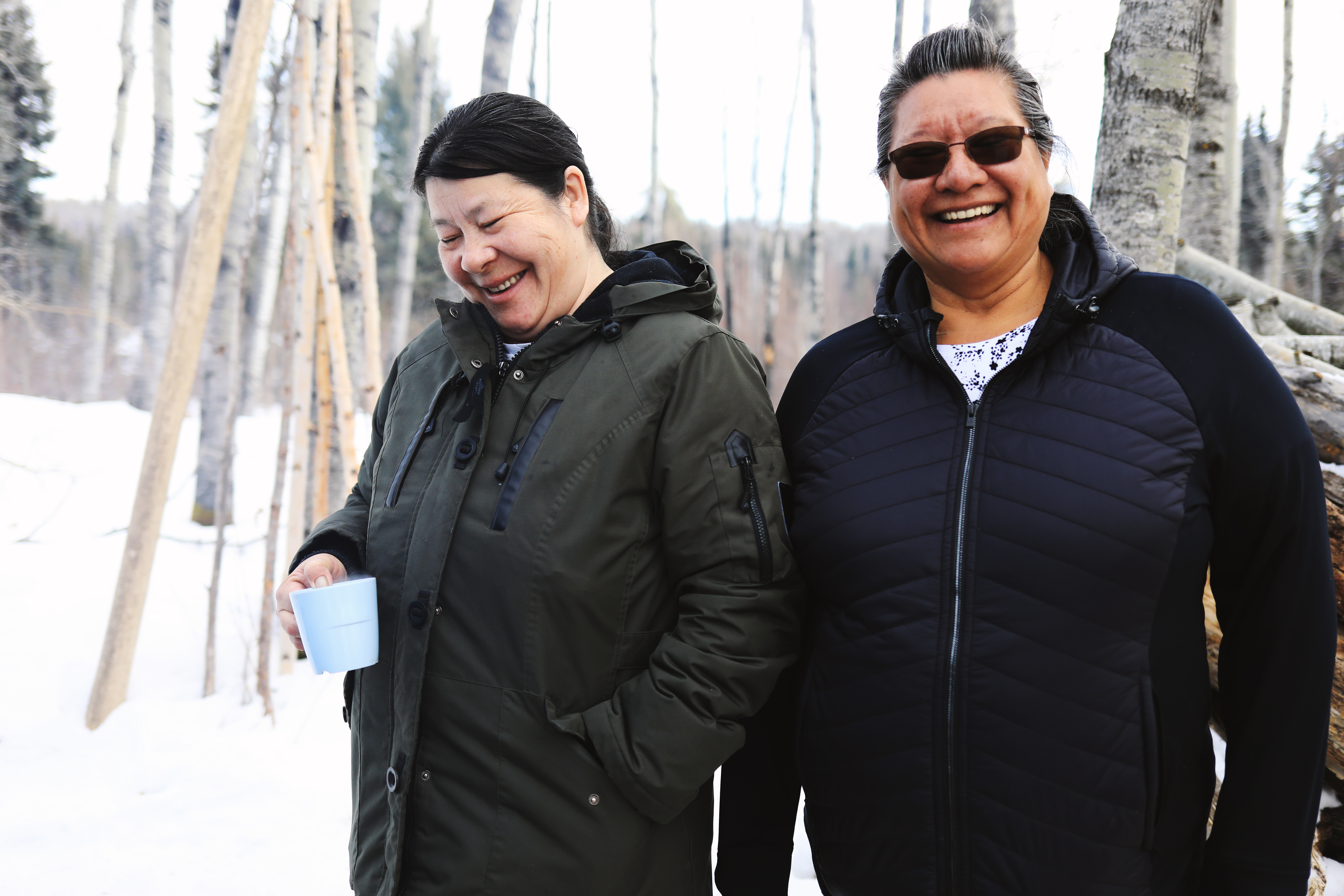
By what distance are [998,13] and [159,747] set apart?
20.9ft

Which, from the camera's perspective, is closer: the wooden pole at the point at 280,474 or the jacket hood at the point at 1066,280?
the jacket hood at the point at 1066,280

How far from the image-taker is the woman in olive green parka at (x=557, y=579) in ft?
4.56

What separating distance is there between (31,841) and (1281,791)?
397cm

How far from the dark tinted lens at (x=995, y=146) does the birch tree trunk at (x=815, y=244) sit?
10692 millimetres

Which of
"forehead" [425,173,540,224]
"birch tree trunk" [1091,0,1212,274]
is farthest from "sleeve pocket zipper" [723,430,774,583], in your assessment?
"birch tree trunk" [1091,0,1212,274]

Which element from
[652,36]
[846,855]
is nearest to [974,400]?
[846,855]

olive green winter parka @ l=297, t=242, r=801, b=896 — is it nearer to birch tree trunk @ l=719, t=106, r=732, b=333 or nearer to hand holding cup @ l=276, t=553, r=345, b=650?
hand holding cup @ l=276, t=553, r=345, b=650

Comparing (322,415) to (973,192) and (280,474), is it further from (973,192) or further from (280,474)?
(973,192)

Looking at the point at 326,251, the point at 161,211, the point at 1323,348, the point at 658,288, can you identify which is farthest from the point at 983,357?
the point at 161,211

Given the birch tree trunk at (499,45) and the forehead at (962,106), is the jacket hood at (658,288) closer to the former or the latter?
the forehead at (962,106)

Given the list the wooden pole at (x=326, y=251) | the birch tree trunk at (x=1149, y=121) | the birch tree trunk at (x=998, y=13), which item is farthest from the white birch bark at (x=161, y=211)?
the birch tree trunk at (x=1149, y=121)

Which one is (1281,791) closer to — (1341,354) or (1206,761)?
(1206,761)

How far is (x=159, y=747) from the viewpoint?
368cm

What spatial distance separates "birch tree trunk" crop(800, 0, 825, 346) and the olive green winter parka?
10841 millimetres
